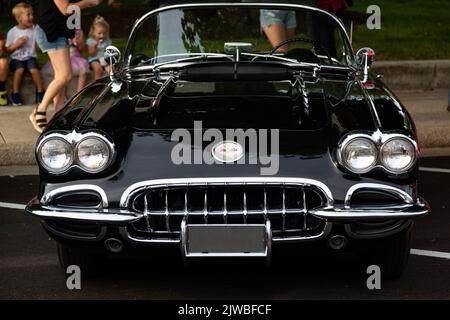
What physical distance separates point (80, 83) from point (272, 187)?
20.8 ft

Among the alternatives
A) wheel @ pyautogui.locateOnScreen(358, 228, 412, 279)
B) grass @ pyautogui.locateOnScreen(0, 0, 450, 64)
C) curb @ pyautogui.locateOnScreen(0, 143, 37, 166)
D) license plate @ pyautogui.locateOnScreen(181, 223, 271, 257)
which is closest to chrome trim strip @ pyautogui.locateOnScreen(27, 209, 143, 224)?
license plate @ pyautogui.locateOnScreen(181, 223, 271, 257)

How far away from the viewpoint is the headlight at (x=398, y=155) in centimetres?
526

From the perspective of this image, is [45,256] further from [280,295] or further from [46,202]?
[280,295]

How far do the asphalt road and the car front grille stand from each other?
0.52 ft

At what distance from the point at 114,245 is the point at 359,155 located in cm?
127

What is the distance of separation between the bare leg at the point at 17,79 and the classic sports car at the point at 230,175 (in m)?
5.45

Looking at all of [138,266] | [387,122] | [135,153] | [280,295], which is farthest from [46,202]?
[387,122]

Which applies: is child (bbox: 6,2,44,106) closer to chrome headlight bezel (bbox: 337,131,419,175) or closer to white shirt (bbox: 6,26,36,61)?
white shirt (bbox: 6,26,36,61)

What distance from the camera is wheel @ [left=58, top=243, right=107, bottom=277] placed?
567 cm

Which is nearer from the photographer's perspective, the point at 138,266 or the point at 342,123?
the point at 342,123

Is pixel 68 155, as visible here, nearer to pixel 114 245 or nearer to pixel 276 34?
pixel 114 245

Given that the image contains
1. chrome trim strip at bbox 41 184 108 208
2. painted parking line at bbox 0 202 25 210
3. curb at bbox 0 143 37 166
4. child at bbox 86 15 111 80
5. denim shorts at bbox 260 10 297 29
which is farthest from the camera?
child at bbox 86 15 111 80

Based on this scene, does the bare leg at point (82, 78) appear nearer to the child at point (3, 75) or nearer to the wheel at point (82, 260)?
the child at point (3, 75)
